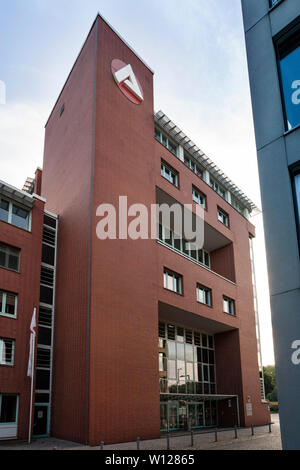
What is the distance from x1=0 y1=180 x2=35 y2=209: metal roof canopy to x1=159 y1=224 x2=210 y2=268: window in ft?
30.8

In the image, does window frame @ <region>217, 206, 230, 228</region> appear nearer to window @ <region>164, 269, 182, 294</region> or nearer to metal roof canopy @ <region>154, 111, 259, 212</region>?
metal roof canopy @ <region>154, 111, 259, 212</region>

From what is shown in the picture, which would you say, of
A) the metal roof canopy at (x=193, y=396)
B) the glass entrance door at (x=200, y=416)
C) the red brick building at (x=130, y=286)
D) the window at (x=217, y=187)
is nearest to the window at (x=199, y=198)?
the red brick building at (x=130, y=286)

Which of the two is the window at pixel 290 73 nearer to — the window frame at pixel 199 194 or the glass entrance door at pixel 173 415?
the glass entrance door at pixel 173 415

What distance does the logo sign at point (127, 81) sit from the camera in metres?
26.9

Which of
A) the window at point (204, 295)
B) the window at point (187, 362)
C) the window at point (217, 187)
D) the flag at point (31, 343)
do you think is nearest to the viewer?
the flag at point (31, 343)

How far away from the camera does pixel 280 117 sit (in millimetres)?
9711

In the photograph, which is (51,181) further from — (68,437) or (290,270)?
(290,270)

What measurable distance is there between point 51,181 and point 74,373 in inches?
560

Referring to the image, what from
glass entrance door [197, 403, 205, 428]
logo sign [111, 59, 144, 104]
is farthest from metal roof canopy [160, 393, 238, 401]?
logo sign [111, 59, 144, 104]

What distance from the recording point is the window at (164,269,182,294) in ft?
92.2

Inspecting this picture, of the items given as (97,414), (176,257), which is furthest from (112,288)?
(176,257)

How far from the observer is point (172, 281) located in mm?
28750

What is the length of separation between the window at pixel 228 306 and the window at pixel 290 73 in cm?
2708

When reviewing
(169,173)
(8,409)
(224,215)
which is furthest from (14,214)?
(224,215)
